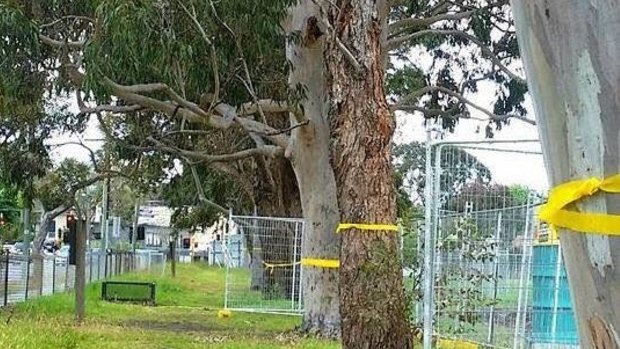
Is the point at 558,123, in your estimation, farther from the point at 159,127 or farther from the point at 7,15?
the point at 159,127

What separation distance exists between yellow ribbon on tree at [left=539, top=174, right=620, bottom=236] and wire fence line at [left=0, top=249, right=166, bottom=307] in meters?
13.8

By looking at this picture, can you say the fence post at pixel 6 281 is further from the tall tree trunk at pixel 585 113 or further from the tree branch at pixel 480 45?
the tall tree trunk at pixel 585 113

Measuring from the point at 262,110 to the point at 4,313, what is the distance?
4.48m

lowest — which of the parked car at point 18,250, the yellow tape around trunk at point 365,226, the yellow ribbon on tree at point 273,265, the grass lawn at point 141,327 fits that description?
the grass lawn at point 141,327

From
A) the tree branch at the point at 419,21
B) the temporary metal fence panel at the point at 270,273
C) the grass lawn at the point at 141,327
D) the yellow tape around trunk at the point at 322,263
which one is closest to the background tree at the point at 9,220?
the grass lawn at the point at 141,327

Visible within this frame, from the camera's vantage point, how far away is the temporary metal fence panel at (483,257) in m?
4.96

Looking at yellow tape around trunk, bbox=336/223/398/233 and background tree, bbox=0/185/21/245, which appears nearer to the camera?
yellow tape around trunk, bbox=336/223/398/233

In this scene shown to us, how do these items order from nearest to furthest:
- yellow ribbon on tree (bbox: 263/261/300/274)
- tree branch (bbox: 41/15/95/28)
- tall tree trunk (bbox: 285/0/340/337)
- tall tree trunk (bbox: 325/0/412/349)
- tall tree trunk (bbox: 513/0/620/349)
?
tall tree trunk (bbox: 513/0/620/349)
tall tree trunk (bbox: 325/0/412/349)
tall tree trunk (bbox: 285/0/340/337)
tree branch (bbox: 41/15/95/28)
yellow ribbon on tree (bbox: 263/261/300/274)

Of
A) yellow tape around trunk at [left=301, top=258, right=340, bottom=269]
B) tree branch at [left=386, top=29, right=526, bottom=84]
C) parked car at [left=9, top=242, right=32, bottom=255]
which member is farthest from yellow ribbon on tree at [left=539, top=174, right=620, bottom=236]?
parked car at [left=9, top=242, right=32, bottom=255]

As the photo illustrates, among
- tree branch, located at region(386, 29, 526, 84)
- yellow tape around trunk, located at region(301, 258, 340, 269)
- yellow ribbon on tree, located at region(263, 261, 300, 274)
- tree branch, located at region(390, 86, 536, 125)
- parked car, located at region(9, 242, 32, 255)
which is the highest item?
tree branch, located at region(386, 29, 526, 84)

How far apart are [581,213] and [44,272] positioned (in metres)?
19.3

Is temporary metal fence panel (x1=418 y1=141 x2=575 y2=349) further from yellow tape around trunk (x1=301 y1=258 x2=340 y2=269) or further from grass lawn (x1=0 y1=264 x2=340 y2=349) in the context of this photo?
yellow tape around trunk (x1=301 y1=258 x2=340 y2=269)

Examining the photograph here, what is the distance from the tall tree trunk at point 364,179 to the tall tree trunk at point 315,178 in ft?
9.89

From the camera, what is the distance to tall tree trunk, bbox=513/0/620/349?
1329mm
